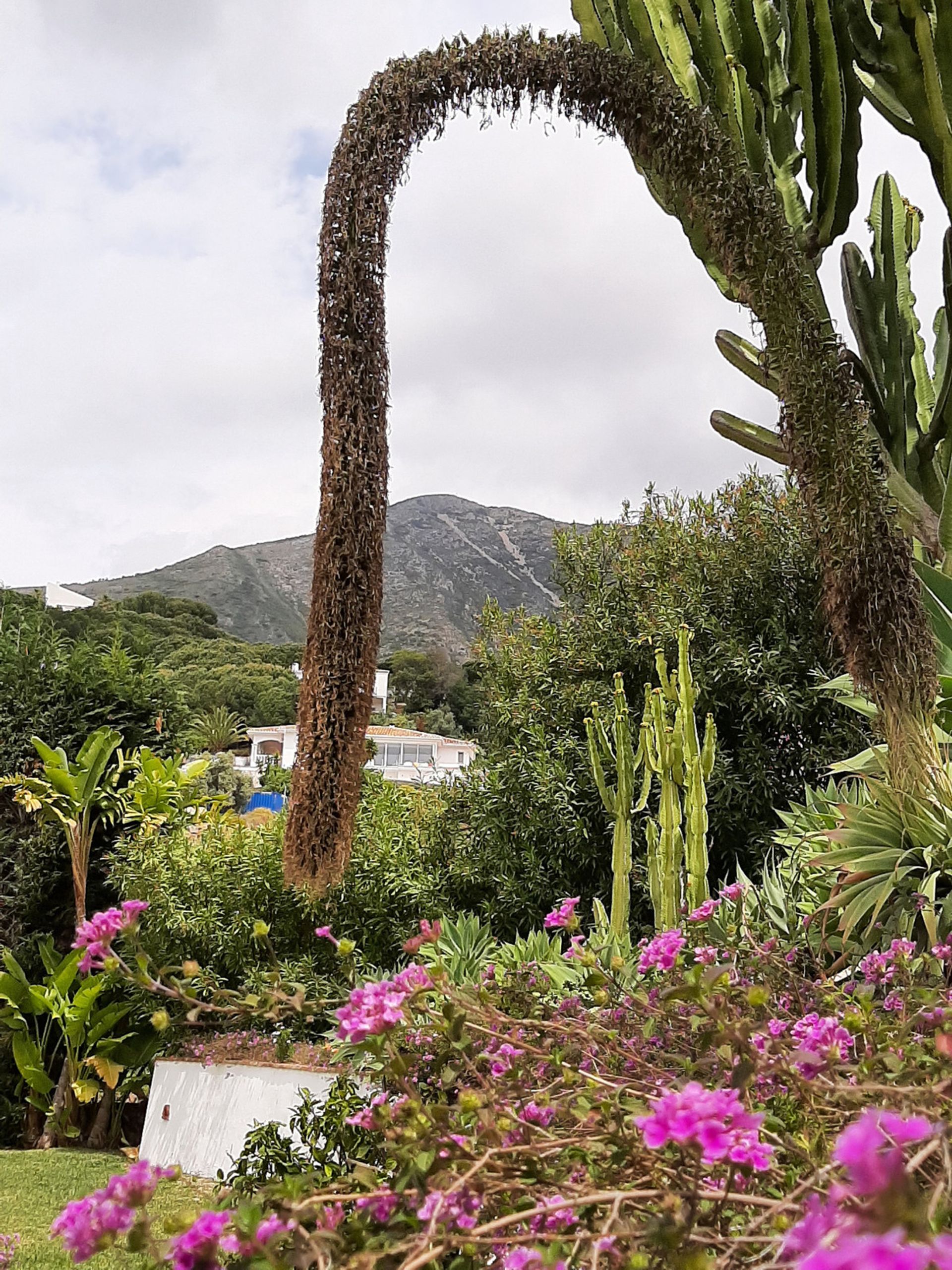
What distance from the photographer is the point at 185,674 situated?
110 ft

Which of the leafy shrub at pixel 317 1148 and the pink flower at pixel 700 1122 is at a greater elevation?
the pink flower at pixel 700 1122

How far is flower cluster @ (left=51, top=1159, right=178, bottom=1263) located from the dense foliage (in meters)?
5.18

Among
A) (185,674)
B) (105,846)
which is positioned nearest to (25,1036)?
(105,846)

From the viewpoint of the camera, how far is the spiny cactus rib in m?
2.18

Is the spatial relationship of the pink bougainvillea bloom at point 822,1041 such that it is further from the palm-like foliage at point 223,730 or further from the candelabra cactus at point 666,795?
the palm-like foliage at point 223,730

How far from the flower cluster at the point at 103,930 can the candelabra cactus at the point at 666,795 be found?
332 cm

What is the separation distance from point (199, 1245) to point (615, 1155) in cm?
36

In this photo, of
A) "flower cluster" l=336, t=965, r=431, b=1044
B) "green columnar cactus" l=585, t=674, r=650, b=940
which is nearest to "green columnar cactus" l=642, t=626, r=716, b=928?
"green columnar cactus" l=585, t=674, r=650, b=940

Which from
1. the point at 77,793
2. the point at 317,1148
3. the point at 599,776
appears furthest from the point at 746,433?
the point at 77,793

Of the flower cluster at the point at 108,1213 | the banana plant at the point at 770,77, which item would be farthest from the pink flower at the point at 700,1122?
the banana plant at the point at 770,77

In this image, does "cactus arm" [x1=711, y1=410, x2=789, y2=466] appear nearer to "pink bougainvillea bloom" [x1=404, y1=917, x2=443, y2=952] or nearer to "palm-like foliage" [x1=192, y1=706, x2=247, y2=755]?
"pink bougainvillea bloom" [x1=404, y1=917, x2=443, y2=952]

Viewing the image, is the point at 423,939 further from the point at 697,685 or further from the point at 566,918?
the point at 697,685

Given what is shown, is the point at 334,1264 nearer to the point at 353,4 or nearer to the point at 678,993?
the point at 678,993

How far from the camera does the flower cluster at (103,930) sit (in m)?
1.04
